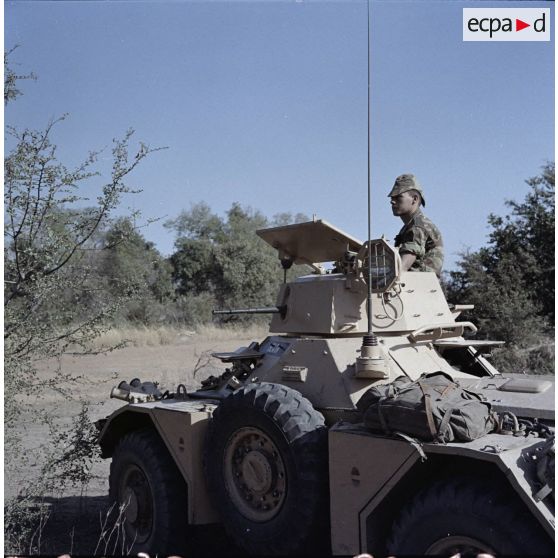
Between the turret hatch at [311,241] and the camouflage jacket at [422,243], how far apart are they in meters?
0.41

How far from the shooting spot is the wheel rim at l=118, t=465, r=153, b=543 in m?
5.92

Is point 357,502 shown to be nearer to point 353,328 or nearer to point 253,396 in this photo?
point 253,396

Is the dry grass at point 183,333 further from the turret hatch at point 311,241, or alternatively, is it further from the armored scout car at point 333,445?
→ the armored scout car at point 333,445

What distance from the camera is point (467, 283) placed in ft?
51.6

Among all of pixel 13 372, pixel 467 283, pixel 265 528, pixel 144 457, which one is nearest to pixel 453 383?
pixel 265 528

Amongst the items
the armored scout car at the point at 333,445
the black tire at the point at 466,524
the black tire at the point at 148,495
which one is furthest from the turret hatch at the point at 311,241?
the black tire at the point at 466,524

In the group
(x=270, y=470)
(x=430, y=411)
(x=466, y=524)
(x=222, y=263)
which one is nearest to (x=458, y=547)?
(x=466, y=524)

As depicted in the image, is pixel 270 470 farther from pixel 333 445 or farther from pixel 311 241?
pixel 311 241

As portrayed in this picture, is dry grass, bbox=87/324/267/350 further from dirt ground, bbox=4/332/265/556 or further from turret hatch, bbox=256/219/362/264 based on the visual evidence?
turret hatch, bbox=256/219/362/264

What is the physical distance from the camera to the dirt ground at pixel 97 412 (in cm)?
639

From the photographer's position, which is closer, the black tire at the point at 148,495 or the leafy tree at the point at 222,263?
the black tire at the point at 148,495

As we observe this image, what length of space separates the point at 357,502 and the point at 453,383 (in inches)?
35.1

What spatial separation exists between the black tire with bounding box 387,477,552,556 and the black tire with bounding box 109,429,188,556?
2.10 m

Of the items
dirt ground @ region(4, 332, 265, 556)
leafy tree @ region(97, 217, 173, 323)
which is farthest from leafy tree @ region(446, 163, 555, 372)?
leafy tree @ region(97, 217, 173, 323)
